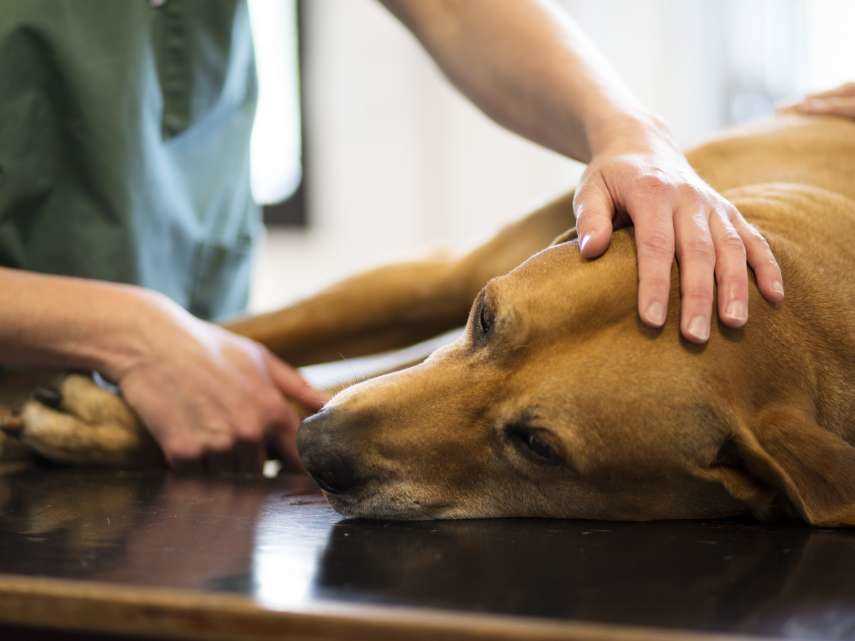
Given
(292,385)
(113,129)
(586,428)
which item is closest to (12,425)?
(292,385)

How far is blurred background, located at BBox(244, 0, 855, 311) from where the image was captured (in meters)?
4.94

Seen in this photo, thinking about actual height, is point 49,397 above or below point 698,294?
below

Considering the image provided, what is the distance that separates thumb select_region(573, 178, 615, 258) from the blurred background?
368cm

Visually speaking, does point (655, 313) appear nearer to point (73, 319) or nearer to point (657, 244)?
point (657, 244)

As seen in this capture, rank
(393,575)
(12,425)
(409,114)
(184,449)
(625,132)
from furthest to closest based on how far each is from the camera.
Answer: (409,114) → (12,425) → (184,449) → (625,132) → (393,575)

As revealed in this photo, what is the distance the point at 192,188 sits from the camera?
2135mm

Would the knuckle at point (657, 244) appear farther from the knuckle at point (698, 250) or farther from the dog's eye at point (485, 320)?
the dog's eye at point (485, 320)

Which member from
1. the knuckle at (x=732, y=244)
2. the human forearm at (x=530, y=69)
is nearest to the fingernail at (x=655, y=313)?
the knuckle at (x=732, y=244)

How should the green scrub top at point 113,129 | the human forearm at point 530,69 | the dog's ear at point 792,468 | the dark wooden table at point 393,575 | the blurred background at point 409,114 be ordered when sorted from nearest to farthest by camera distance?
the dark wooden table at point 393,575, the dog's ear at point 792,468, the human forearm at point 530,69, the green scrub top at point 113,129, the blurred background at point 409,114

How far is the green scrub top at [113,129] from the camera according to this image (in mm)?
1794

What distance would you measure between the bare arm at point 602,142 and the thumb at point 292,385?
54cm

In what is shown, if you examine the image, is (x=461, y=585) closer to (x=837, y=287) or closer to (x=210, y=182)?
(x=837, y=287)

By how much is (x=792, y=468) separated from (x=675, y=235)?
0.92 ft

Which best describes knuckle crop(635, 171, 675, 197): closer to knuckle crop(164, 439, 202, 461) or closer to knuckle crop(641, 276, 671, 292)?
knuckle crop(641, 276, 671, 292)
